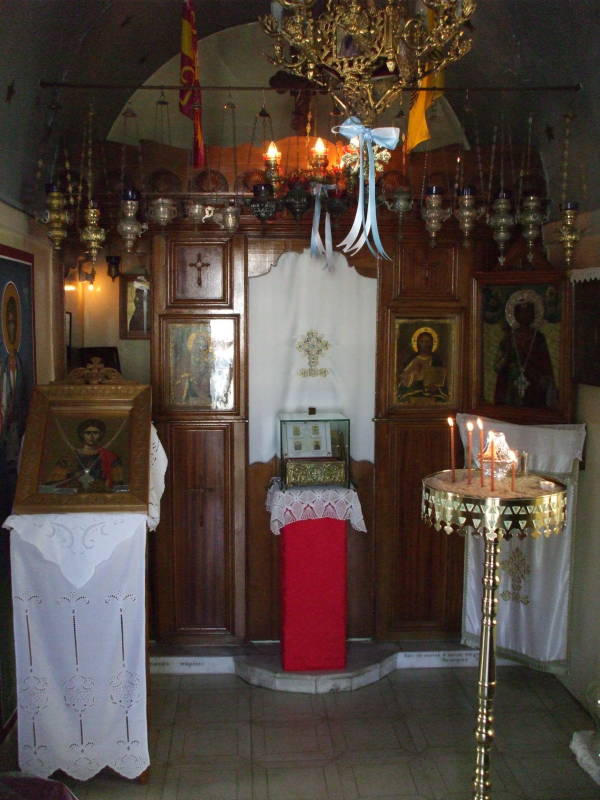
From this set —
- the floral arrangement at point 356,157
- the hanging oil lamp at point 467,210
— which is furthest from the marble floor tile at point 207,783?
the hanging oil lamp at point 467,210

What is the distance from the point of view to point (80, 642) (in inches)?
141

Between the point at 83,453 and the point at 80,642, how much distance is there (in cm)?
89

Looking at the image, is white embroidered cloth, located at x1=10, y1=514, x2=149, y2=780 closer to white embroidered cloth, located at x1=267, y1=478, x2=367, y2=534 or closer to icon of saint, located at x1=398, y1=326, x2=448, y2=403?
white embroidered cloth, located at x1=267, y1=478, x2=367, y2=534

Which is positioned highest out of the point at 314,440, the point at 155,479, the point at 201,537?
the point at 314,440

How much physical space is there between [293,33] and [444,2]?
511 millimetres

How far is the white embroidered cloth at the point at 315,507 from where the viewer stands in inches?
181

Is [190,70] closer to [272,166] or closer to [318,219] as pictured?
[272,166]

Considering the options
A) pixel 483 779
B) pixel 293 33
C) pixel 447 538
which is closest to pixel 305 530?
pixel 447 538

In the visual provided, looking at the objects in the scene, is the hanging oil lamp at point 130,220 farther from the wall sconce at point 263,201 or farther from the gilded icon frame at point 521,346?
the gilded icon frame at point 521,346

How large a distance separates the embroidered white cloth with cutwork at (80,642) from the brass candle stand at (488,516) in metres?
1.48

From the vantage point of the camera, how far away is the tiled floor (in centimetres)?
371

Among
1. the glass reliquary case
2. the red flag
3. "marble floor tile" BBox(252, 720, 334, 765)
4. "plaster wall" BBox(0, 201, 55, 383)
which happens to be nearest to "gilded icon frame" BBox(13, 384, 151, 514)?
"plaster wall" BBox(0, 201, 55, 383)

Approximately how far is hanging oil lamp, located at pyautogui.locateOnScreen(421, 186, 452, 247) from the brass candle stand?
6.08 ft

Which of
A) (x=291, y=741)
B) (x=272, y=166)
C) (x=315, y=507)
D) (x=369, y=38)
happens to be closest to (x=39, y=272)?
(x=272, y=166)
